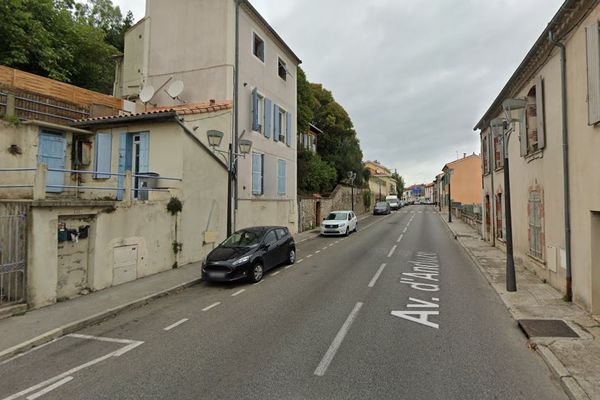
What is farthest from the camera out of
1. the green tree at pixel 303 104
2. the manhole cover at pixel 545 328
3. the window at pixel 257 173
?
the green tree at pixel 303 104

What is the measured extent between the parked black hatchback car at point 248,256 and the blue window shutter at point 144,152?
4.44 m

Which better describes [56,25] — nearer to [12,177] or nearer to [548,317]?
[12,177]

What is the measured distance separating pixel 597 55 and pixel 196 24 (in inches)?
589

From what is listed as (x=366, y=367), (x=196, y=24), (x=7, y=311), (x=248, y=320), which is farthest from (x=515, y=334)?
(x=196, y=24)

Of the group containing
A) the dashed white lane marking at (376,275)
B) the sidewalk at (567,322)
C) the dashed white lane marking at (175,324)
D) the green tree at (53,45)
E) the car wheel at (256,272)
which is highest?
the green tree at (53,45)

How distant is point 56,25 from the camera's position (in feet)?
68.0

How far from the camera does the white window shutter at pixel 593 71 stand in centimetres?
607

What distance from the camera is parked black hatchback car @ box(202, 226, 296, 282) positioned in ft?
29.9

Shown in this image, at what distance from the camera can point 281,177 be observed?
64.4 ft

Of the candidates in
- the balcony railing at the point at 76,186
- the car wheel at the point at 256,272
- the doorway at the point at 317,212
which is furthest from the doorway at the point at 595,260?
the doorway at the point at 317,212

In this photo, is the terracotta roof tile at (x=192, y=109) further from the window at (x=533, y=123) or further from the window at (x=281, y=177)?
the window at (x=533, y=123)

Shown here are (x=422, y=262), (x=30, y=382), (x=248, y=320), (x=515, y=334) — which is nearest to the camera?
(x=30, y=382)

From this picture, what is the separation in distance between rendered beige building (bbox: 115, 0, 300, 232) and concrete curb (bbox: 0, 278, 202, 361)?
608 cm

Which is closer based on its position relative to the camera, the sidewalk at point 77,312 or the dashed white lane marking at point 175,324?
the sidewalk at point 77,312
